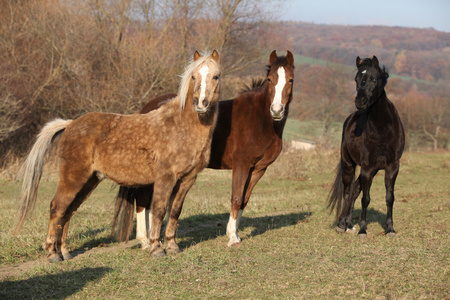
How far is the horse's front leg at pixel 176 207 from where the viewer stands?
661 centimetres

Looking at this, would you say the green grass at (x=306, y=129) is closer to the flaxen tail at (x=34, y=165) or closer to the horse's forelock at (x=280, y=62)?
the horse's forelock at (x=280, y=62)

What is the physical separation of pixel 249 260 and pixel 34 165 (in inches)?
127

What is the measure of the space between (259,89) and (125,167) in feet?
8.94

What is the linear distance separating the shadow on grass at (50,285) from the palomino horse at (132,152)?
894mm

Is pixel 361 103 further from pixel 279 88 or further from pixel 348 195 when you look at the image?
pixel 348 195

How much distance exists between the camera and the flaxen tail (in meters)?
6.26

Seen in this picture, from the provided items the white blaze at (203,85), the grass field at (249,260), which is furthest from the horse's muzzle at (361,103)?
the white blaze at (203,85)

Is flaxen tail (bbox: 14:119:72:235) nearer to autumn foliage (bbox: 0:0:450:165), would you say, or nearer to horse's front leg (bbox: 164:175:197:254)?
horse's front leg (bbox: 164:175:197:254)

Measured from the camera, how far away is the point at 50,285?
509 centimetres

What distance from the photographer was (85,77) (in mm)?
22672

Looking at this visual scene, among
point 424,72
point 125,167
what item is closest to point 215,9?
point 125,167

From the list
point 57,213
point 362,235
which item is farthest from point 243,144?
point 57,213

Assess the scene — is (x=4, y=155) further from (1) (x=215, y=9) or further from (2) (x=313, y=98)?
(2) (x=313, y=98)

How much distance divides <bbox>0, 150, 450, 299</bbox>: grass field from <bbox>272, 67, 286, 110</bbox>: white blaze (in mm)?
2131
